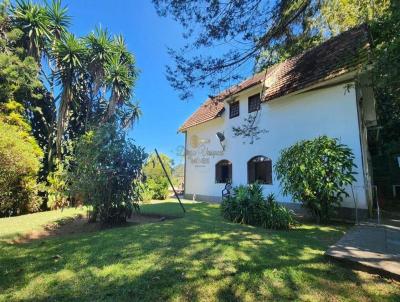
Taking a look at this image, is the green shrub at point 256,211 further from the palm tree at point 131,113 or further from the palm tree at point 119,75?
the palm tree at point 131,113

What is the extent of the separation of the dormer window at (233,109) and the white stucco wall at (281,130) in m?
0.27

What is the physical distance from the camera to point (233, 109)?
15328 millimetres

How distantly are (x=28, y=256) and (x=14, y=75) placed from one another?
1298 cm

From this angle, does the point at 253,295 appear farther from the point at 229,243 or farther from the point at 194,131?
the point at 194,131

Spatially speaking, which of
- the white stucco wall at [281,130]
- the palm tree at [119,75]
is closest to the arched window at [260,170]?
the white stucco wall at [281,130]

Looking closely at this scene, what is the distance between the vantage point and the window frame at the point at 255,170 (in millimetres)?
12625

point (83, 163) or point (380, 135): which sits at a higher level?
point (380, 135)

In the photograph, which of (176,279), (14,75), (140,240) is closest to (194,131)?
(14,75)

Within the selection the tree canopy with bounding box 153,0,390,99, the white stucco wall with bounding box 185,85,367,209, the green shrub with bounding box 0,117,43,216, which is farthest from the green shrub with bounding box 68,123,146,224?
the white stucco wall with bounding box 185,85,367,209

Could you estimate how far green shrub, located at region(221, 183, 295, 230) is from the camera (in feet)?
25.2

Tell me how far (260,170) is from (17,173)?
11.2 meters

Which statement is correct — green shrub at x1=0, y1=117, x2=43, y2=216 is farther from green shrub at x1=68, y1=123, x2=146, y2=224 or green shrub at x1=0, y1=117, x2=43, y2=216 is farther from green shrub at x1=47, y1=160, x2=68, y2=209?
green shrub at x1=68, y1=123, x2=146, y2=224

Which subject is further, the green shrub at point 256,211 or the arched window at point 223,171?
the arched window at point 223,171

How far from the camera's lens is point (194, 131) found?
19.2 meters
